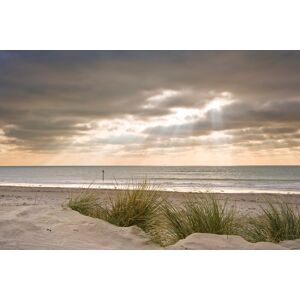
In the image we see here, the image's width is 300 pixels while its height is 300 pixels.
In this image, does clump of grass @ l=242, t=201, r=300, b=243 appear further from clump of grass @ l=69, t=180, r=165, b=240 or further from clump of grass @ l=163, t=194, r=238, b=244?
clump of grass @ l=69, t=180, r=165, b=240

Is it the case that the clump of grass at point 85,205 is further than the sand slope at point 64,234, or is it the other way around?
the clump of grass at point 85,205

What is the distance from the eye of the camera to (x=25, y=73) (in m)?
3.99

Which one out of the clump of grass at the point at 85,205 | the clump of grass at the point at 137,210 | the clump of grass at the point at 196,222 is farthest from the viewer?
the clump of grass at the point at 85,205

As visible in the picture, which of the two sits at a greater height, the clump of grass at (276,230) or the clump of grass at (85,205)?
the clump of grass at (85,205)

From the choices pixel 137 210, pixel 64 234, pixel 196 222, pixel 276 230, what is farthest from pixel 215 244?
pixel 64 234

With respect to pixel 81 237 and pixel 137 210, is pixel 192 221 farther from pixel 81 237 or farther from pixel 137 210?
pixel 81 237

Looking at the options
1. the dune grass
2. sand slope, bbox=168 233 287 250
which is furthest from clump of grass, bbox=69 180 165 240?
sand slope, bbox=168 233 287 250

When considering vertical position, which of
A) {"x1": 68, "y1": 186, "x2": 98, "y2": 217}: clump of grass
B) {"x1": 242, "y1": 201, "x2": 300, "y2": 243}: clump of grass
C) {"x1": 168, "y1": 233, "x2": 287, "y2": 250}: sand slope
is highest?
{"x1": 68, "y1": 186, "x2": 98, "y2": 217}: clump of grass

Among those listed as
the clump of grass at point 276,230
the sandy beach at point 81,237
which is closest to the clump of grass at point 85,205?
A: the sandy beach at point 81,237

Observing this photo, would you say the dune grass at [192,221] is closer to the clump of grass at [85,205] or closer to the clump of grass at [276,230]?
the clump of grass at [276,230]
